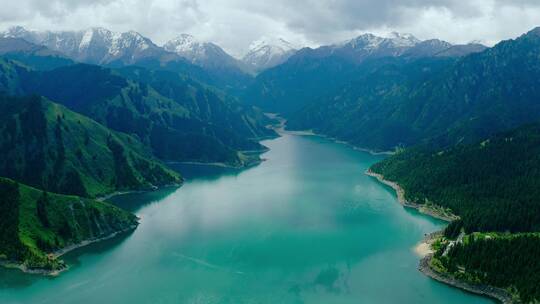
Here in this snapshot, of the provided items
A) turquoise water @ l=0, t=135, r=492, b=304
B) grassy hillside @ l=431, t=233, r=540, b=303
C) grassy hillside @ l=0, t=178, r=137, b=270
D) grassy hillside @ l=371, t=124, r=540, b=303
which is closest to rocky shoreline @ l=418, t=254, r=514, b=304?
grassy hillside @ l=431, t=233, r=540, b=303

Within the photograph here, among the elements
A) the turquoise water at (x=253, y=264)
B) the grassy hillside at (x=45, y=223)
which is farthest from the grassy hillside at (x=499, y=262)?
the grassy hillside at (x=45, y=223)

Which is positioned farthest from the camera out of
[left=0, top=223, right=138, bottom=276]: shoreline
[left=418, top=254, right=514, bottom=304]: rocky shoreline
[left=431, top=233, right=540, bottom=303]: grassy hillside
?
[left=0, top=223, right=138, bottom=276]: shoreline

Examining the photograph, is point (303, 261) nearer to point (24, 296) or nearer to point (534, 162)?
point (24, 296)

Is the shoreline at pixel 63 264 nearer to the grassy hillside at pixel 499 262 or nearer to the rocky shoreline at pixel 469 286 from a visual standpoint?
the rocky shoreline at pixel 469 286

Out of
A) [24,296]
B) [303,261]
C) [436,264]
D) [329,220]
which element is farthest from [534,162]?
[24,296]

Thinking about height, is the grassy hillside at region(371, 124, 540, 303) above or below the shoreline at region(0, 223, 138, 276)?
above

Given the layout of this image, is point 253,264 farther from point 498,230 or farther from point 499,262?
point 498,230

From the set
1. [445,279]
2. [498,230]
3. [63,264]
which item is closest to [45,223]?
[63,264]

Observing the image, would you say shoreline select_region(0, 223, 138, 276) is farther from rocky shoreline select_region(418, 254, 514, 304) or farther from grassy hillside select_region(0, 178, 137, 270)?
rocky shoreline select_region(418, 254, 514, 304)
